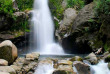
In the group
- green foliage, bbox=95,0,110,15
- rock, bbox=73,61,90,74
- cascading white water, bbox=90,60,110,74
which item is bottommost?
cascading white water, bbox=90,60,110,74

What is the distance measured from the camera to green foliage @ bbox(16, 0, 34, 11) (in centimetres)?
1748

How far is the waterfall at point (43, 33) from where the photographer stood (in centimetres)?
1442

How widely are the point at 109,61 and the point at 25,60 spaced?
4.42m

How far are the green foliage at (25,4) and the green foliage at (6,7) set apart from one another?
10.2ft

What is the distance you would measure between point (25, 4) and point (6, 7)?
4.58 m

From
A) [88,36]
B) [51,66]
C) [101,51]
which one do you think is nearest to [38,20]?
[88,36]

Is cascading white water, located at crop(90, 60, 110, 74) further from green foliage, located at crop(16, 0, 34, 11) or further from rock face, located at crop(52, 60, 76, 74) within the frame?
green foliage, located at crop(16, 0, 34, 11)

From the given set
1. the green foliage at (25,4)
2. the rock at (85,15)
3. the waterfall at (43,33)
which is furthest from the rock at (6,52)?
the green foliage at (25,4)

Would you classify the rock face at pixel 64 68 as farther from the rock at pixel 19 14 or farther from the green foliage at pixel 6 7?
the rock at pixel 19 14

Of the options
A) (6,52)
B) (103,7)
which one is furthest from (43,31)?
(6,52)

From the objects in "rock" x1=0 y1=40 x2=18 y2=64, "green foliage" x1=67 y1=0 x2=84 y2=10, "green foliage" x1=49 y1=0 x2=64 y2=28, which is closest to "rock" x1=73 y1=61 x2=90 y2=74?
"rock" x1=0 y1=40 x2=18 y2=64

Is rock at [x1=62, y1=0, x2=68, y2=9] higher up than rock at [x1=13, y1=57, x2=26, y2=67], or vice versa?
rock at [x1=62, y1=0, x2=68, y2=9]

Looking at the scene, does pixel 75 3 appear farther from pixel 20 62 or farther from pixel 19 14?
pixel 20 62

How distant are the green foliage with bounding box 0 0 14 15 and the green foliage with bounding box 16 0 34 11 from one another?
3103 millimetres
